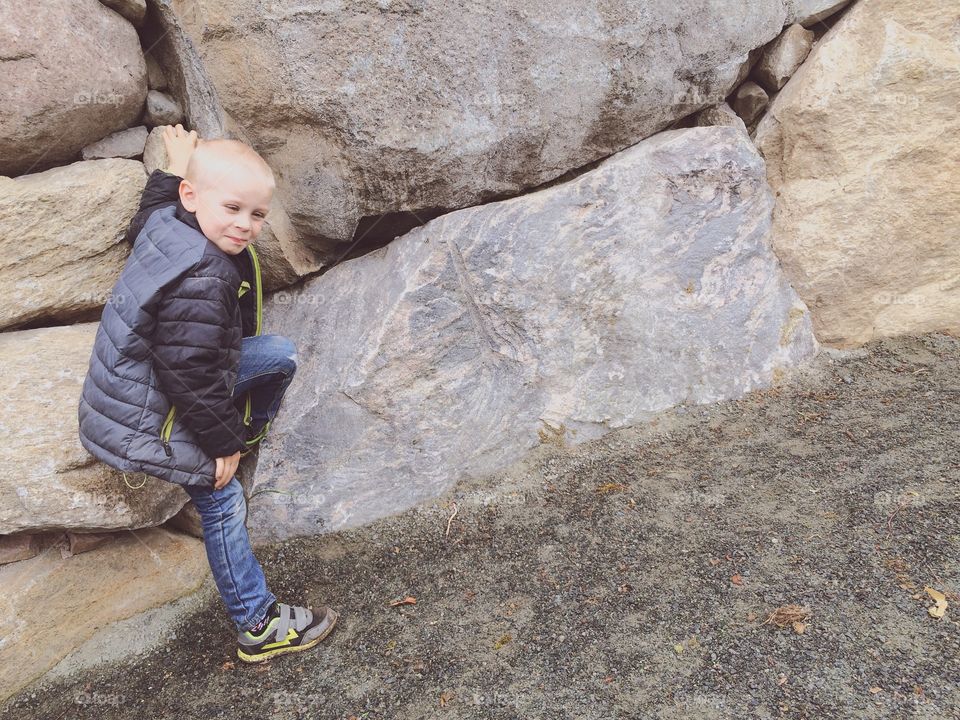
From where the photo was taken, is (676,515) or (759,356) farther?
(759,356)

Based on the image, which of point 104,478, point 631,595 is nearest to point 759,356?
point 631,595

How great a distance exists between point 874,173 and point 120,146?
337 centimetres

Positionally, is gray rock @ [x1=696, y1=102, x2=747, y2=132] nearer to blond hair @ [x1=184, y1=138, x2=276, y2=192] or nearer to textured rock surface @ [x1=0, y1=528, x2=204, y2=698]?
blond hair @ [x1=184, y1=138, x2=276, y2=192]

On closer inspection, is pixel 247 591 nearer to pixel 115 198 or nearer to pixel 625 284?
pixel 115 198

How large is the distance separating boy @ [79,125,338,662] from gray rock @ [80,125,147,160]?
65 centimetres

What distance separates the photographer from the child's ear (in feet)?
7.63

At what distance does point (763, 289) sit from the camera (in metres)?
3.42

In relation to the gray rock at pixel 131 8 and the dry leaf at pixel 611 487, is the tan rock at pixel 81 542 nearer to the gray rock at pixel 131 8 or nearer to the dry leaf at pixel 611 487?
the dry leaf at pixel 611 487

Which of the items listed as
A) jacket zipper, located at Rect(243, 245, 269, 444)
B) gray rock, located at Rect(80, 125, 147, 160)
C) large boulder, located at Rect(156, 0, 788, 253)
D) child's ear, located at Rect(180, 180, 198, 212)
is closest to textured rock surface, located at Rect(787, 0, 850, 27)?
large boulder, located at Rect(156, 0, 788, 253)

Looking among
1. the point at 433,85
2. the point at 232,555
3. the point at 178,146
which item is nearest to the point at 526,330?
the point at 433,85

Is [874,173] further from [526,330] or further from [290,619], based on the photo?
[290,619]

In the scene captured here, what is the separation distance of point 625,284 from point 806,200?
1060 millimetres

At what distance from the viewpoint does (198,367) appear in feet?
7.13

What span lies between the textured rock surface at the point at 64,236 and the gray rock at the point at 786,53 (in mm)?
2991
